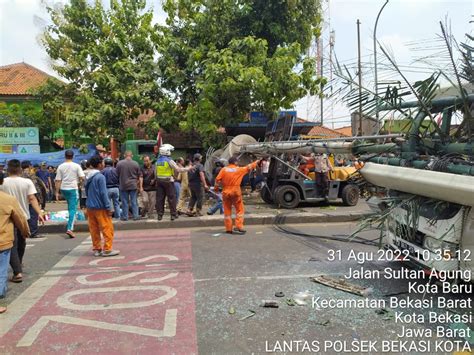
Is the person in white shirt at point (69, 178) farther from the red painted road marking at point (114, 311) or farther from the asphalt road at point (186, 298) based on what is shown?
the red painted road marking at point (114, 311)

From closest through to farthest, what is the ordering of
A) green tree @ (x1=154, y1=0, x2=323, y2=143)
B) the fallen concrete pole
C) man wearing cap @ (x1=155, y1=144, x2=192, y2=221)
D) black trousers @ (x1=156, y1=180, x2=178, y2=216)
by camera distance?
1. the fallen concrete pole
2. man wearing cap @ (x1=155, y1=144, x2=192, y2=221)
3. black trousers @ (x1=156, y1=180, x2=178, y2=216)
4. green tree @ (x1=154, y1=0, x2=323, y2=143)

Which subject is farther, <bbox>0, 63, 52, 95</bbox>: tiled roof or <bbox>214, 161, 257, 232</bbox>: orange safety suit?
<bbox>0, 63, 52, 95</bbox>: tiled roof

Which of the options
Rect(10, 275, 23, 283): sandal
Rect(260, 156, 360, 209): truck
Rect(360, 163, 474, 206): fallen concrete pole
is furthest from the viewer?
Rect(260, 156, 360, 209): truck

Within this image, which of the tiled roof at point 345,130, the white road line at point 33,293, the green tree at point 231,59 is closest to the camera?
the white road line at point 33,293

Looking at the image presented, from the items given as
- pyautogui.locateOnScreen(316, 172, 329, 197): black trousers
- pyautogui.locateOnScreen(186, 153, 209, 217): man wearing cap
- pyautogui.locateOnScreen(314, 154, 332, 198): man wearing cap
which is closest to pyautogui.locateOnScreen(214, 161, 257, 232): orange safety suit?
pyautogui.locateOnScreen(186, 153, 209, 217): man wearing cap

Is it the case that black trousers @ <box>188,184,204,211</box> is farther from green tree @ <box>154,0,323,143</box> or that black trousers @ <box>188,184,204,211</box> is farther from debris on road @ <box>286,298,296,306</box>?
debris on road @ <box>286,298,296,306</box>

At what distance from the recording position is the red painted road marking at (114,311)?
3492mm

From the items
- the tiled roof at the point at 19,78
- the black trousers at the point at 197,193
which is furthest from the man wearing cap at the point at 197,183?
the tiled roof at the point at 19,78

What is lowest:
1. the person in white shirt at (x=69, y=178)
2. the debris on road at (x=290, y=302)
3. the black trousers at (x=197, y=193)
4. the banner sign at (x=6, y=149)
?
the debris on road at (x=290, y=302)

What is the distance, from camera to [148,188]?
9.83 metres

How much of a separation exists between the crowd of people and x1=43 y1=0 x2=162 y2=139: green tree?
5.71 m

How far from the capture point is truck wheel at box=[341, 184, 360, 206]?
460 inches

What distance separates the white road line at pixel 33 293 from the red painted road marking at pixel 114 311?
46 mm

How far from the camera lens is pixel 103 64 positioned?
54.2 feet
